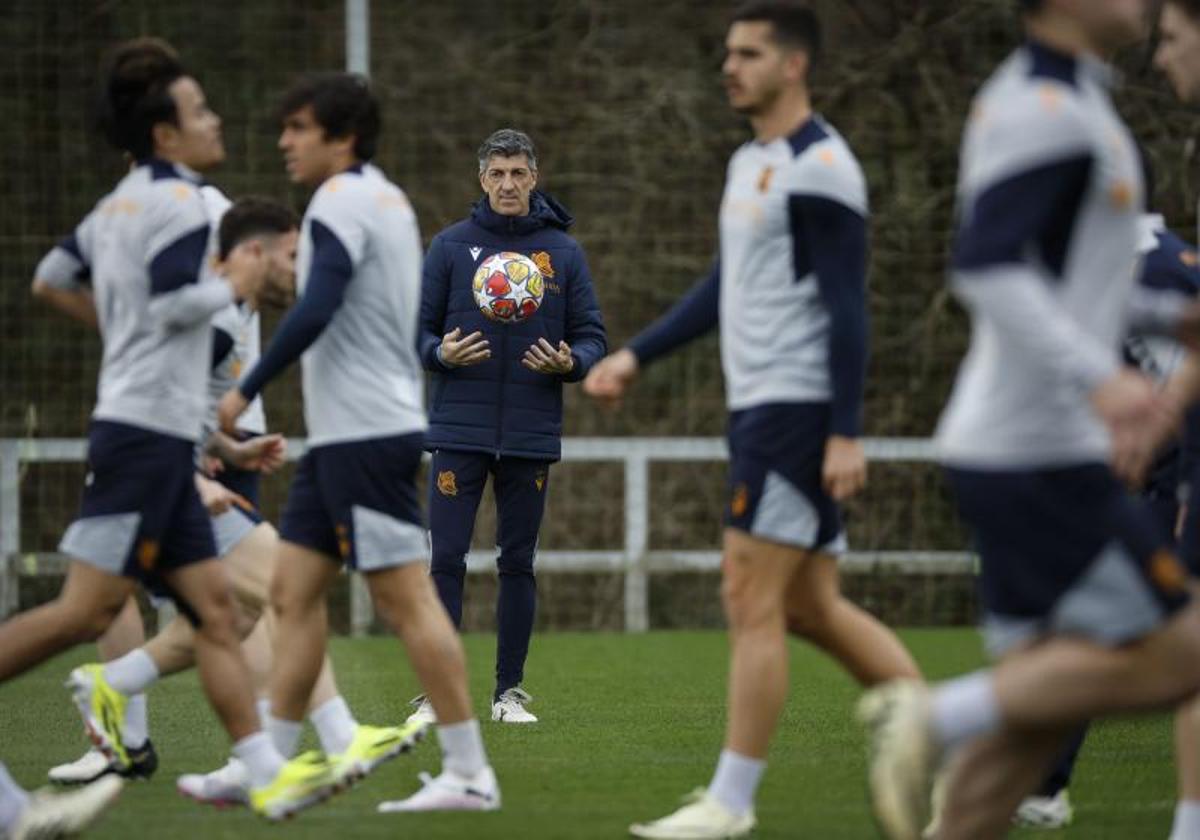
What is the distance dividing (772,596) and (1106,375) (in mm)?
1621

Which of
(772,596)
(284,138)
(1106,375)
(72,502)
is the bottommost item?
Result: (72,502)

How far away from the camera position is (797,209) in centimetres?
547

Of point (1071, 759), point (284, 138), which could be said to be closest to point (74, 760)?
point (284, 138)

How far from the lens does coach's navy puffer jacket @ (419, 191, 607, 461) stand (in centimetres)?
861

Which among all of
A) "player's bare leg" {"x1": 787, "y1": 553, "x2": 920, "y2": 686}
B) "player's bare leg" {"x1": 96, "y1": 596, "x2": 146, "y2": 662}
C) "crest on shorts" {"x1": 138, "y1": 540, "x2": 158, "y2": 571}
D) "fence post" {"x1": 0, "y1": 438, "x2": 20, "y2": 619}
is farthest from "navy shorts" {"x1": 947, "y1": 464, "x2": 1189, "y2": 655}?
"fence post" {"x1": 0, "y1": 438, "x2": 20, "y2": 619}

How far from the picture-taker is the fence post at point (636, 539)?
1423 cm

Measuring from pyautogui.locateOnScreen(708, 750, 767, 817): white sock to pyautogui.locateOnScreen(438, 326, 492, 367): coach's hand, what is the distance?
3210 millimetres

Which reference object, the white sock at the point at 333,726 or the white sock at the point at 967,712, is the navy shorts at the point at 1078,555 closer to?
the white sock at the point at 967,712

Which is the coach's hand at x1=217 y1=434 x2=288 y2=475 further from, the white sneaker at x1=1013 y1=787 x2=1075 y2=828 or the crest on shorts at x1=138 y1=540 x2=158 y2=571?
the white sneaker at x1=1013 y1=787 x2=1075 y2=828

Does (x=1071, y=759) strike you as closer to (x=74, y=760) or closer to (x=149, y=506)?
(x=149, y=506)

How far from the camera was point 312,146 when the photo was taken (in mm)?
5836

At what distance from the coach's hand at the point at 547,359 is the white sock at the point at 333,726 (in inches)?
100

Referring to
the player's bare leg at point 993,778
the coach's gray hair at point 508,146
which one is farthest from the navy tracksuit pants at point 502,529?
the player's bare leg at point 993,778

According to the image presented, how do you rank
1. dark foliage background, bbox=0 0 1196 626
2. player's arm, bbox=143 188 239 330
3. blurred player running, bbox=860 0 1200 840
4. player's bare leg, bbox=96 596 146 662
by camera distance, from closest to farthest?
blurred player running, bbox=860 0 1200 840
player's arm, bbox=143 188 239 330
player's bare leg, bbox=96 596 146 662
dark foliage background, bbox=0 0 1196 626
